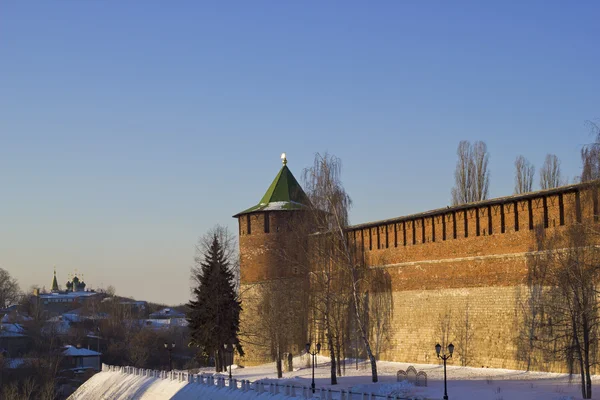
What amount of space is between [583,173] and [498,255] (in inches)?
271

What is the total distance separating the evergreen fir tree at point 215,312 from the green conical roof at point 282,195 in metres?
Result: 3.37

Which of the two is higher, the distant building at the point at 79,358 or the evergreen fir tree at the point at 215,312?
the evergreen fir tree at the point at 215,312

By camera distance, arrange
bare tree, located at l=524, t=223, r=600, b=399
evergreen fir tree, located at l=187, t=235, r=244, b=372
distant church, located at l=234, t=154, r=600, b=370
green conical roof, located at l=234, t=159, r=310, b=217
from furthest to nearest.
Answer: green conical roof, located at l=234, t=159, r=310, b=217, evergreen fir tree, located at l=187, t=235, r=244, b=372, distant church, located at l=234, t=154, r=600, b=370, bare tree, located at l=524, t=223, r=600, b=399

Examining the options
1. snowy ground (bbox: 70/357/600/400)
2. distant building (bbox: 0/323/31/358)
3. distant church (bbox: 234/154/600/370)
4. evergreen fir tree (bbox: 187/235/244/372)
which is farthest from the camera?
distant building (bbox: 0/323/31/358)

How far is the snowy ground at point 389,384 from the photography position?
21.3 metres

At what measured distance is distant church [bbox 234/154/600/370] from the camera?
982 inches

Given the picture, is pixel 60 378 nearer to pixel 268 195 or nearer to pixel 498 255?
pixel 268 195

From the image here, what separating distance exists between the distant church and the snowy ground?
0.79 meters

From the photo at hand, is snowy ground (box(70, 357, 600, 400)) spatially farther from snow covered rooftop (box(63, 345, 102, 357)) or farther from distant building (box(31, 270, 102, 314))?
distant building (box(31, 270, 102, 314))

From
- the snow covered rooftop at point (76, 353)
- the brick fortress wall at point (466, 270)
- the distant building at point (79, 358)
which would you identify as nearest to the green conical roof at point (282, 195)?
the brick fortress wall at point (466, 270)

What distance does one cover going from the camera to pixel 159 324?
101 m

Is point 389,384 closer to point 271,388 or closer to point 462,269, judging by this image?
point 271,388

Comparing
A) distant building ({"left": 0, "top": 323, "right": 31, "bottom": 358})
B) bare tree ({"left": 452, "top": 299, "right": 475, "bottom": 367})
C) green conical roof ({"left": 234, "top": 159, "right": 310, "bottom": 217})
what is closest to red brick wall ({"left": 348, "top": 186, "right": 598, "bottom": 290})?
bare tree ({"left": 452, "top": 299, "right": 475, "bottom": 367})

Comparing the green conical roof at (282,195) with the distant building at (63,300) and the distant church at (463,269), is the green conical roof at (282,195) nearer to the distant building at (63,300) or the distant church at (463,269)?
the distant church at (463,269)
